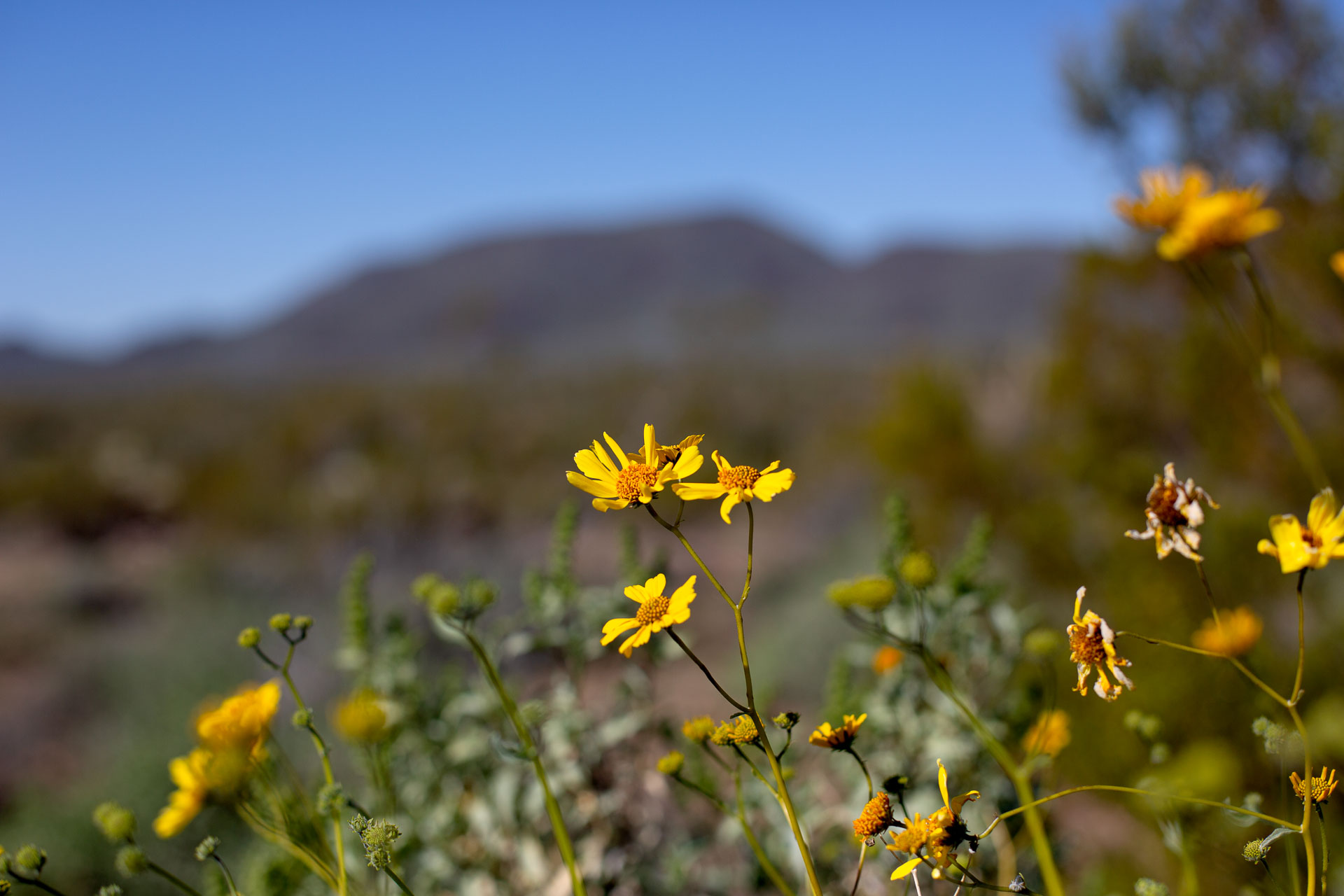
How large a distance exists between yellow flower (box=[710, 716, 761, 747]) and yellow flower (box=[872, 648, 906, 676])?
2.44 feet

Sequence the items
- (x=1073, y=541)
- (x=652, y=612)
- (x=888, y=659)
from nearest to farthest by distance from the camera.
→ (x=652, y=612) → (x=888, y=659) → (x=1073, y=541)

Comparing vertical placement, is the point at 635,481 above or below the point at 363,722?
above

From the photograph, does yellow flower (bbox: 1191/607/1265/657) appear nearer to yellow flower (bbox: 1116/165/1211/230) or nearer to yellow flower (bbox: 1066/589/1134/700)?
yellow flower (bbox: 1066/589/1134/700)

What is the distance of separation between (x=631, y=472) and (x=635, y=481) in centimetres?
Answer: 1

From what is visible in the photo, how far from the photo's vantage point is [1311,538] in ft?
2.89

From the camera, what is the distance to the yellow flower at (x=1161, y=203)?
50.3 inches

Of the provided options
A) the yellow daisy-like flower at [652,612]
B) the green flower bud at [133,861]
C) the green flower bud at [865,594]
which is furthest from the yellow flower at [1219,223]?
the green flower bud at [133,861]

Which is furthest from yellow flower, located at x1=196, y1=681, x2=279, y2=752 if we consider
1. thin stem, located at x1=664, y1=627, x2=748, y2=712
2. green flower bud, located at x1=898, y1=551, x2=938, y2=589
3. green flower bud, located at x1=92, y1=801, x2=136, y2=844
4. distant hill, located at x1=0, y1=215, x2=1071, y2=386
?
distant hill, located at x1=0, y1=215, x2=1071, y2=386

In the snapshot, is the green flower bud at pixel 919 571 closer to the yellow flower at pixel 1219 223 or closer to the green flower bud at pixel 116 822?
the yellow flower at pixel 1219 223

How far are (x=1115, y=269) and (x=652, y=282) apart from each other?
295 feet

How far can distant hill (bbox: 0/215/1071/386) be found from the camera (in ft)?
225

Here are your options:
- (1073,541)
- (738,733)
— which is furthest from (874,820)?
(1073,541)

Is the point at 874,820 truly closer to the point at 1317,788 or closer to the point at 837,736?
the point at 837,736

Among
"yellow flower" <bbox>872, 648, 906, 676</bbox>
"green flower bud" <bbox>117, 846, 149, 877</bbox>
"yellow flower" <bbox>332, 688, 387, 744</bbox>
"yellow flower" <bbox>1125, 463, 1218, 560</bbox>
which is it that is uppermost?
"yellow flower" <bbox>1125, 463, 1218, 560</bbox>
